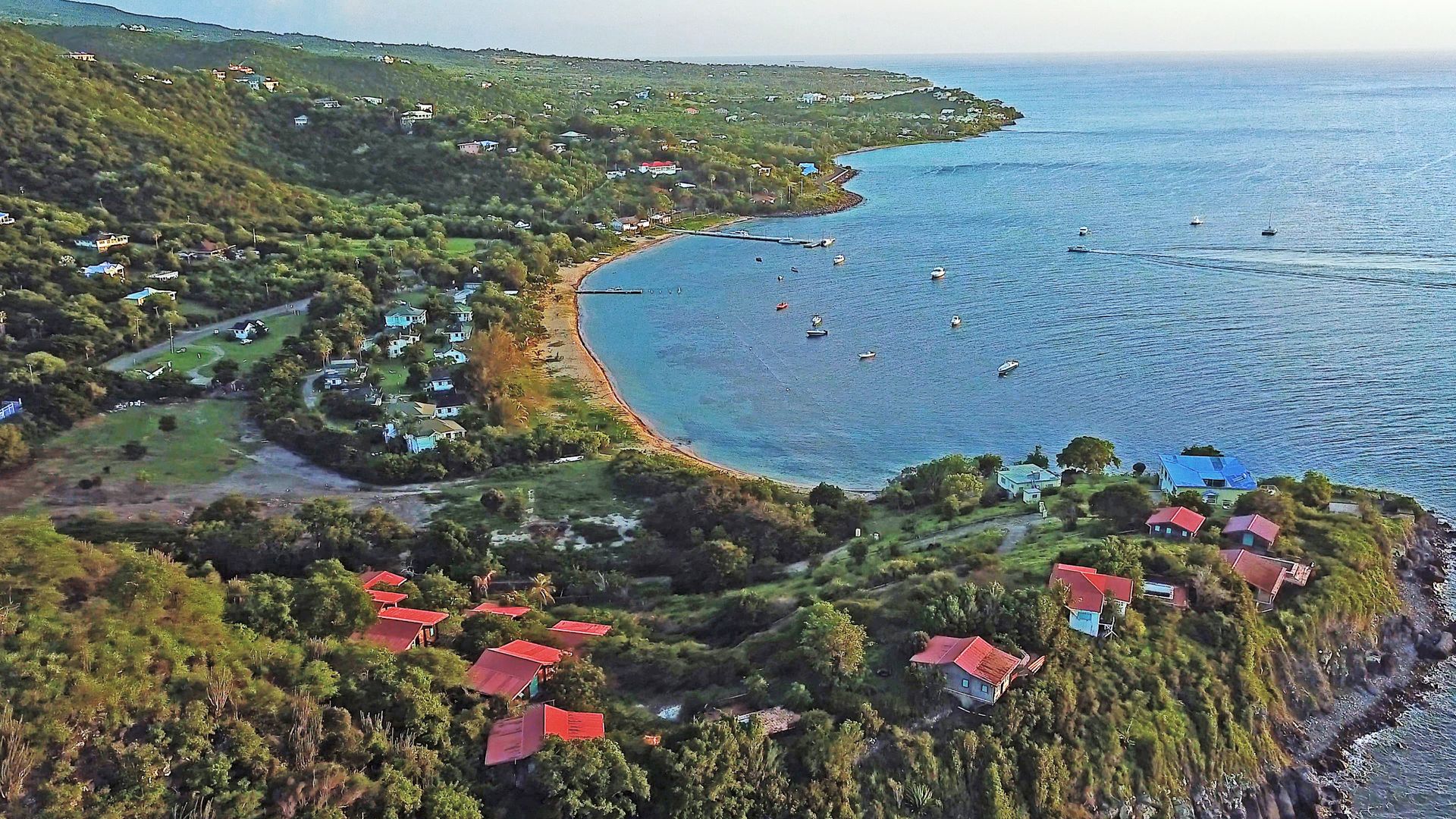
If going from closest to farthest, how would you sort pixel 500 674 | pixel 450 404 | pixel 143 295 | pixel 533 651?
pixel 500 674, pixel 533 651, pixel 450 404, pixel 143 295

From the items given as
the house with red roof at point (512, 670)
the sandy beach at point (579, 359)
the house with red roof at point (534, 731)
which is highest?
the house with red roof at point (534, 731)

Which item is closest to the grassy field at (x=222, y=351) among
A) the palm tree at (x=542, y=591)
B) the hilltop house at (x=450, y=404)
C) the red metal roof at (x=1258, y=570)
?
the hilltop house at (x=450, y=404)

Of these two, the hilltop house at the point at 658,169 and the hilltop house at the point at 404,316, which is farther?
the hilltop house at the point at 658,169

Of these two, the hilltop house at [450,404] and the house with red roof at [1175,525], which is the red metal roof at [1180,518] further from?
A: the hilltop house at [450,404]

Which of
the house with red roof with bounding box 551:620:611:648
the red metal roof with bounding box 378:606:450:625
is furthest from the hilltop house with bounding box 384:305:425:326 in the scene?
the house with red roof with bounding box 551:620:611:648

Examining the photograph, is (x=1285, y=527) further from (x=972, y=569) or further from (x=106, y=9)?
(x=106, y=9)

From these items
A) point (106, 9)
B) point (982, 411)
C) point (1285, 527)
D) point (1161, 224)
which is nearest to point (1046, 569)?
point (1285, 527)

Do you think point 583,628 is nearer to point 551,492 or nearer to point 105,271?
point 551,492

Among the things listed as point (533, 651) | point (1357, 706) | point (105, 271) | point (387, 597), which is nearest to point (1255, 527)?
point (1357, 706)
